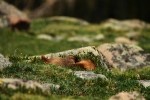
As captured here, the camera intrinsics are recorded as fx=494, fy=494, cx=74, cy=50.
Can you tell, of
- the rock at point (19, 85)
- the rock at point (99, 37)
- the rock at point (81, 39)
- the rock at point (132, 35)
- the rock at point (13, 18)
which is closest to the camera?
the rock at point (19, 85)

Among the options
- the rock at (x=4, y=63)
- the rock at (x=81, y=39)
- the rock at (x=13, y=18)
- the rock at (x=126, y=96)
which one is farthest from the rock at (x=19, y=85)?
the rock at (x=13, y=18)

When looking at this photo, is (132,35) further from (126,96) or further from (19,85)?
(19,85)

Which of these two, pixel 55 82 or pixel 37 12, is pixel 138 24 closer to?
pixel 37 12

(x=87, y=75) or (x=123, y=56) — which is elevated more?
(x=123, y=56)

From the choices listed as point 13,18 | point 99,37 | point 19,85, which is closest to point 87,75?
point 19,85

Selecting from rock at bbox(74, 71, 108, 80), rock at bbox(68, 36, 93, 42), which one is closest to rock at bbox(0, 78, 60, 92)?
rock at bbox(74, 71, 108, 80)

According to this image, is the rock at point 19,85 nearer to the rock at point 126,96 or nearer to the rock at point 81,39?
the rock at point 126,96

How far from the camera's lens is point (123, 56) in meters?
32.6

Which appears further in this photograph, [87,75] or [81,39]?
[81,39]

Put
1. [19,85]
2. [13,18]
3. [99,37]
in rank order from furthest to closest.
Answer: [13,18] < [99,37] < [19,85]

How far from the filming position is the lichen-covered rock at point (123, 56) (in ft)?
103

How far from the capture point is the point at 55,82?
21.5 meters

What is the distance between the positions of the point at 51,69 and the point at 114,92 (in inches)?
135

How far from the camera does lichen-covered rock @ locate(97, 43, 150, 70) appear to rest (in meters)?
31.5
